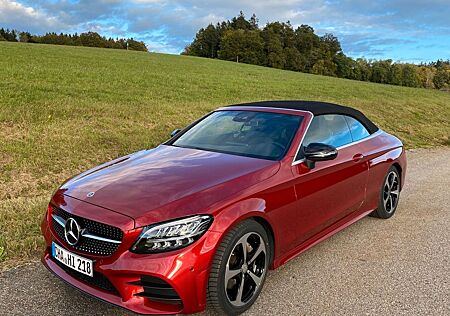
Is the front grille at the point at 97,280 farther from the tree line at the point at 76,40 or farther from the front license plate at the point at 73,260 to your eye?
the tree line at the point at 76,40

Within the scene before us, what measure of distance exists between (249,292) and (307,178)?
42.6 inches

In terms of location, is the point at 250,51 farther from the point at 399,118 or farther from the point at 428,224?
the point at 428,224

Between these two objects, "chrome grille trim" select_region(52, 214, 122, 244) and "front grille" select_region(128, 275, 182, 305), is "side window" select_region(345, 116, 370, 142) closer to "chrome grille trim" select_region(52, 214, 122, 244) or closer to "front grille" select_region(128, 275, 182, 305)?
"front grille" select_region(128, 275, 182, 305)

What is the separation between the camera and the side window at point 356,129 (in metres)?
→ 4.79

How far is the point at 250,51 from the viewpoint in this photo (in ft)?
298

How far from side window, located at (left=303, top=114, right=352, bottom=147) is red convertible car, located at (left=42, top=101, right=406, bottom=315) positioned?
0.05ft

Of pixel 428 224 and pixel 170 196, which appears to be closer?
pixel 170 196

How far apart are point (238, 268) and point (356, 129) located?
254 cm

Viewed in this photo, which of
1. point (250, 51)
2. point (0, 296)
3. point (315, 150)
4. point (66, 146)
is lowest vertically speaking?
point (0, 296)

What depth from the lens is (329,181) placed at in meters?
3.96

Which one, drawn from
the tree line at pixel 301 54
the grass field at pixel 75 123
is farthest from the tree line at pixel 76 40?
the grass field at pixel 75 123

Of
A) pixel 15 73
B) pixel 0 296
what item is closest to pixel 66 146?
pixel 0 296

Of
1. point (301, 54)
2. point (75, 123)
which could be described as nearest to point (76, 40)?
point (301, 54)

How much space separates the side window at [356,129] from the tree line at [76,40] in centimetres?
7933
